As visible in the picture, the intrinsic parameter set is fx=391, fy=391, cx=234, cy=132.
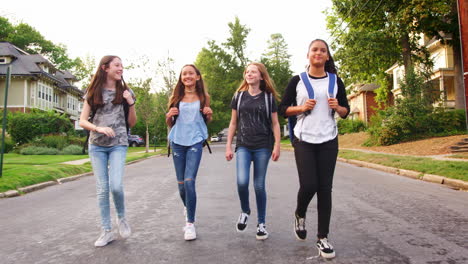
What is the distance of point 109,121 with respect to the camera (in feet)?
13.7

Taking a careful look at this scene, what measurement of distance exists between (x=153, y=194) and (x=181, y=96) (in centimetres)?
397

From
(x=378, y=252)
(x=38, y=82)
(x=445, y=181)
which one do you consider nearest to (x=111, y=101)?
(x=378, y=252)

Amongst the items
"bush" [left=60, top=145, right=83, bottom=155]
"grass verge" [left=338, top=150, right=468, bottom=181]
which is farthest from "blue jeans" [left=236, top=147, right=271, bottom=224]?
"bush" [left=60, top=145, right=83, bottom=155]

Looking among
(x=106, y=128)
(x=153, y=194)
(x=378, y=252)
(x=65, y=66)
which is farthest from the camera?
(x=65, y=66)

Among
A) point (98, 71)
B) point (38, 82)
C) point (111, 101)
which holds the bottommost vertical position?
point (111, 101)

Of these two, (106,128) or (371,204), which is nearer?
(106,128)

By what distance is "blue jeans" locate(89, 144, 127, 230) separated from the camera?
13.4ft

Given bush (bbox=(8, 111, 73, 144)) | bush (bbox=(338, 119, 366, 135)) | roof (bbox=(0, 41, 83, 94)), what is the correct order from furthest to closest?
roof (bbox=(0, 41, 83, 94)) < bush (bbox=(338, 119, 366, 135)) < bush (bbox=(8, 111, 73, 144))

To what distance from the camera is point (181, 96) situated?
15.0ft

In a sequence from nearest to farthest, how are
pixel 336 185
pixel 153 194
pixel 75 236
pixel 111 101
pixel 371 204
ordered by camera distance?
pixel 111 101 → pixel 75 236 → pixel 371 204 → pixel 153 194 → pixel 336 185

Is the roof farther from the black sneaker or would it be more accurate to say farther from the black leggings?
the black leggings

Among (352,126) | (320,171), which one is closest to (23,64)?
(352,126)

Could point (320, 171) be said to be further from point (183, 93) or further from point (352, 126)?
point (352, 126)

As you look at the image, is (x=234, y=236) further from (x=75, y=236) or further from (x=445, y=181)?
(x=445, y=181)
